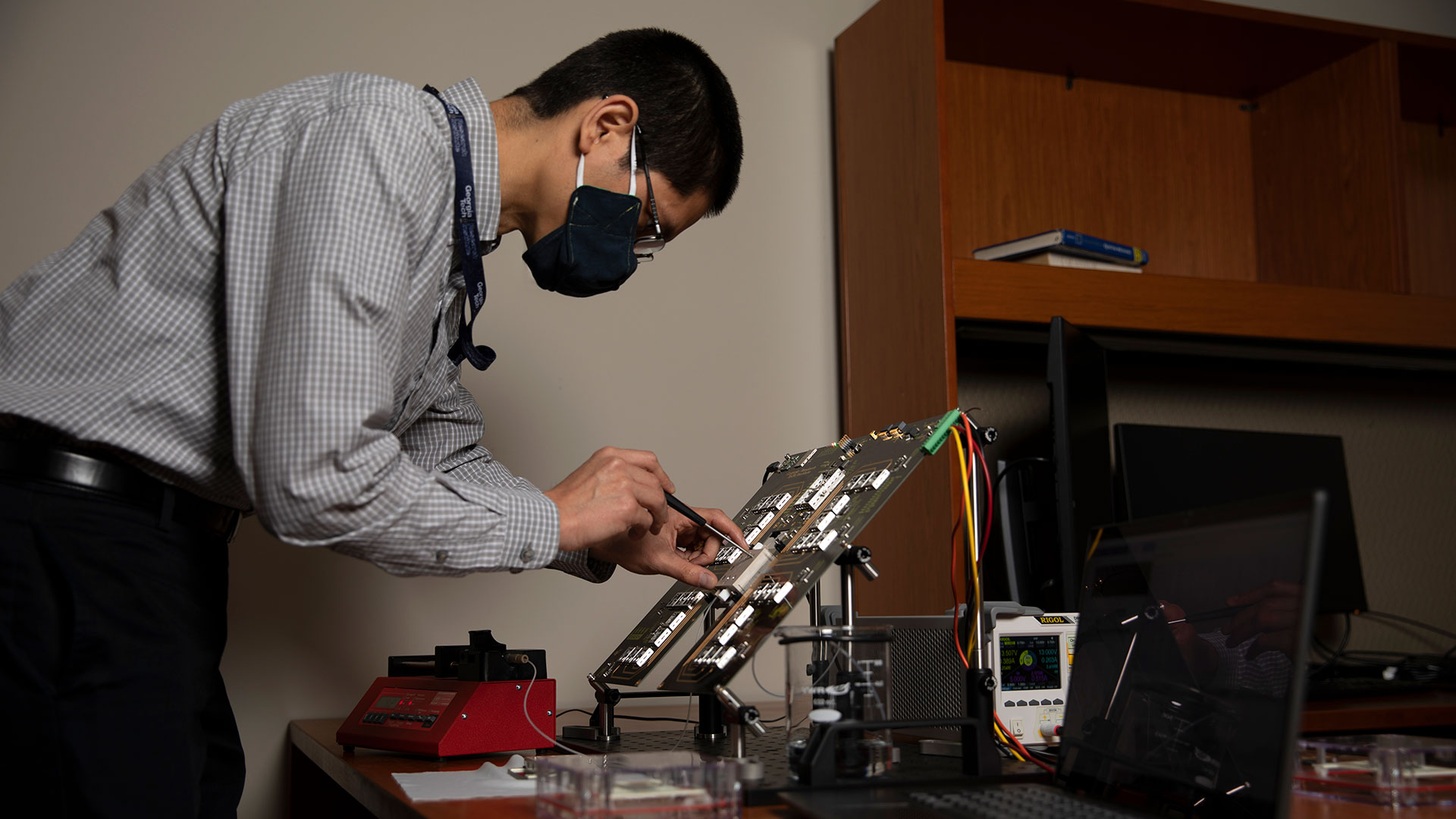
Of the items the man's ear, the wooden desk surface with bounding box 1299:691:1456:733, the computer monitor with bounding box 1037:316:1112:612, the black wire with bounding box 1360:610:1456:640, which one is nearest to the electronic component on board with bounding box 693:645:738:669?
the man's ear

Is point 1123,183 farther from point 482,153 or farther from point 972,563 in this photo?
point 482,153

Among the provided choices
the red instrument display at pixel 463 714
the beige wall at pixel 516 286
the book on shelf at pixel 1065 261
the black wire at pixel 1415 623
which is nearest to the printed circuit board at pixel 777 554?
the red instrument display at pixel 463 714

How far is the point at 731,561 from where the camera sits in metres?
1.35

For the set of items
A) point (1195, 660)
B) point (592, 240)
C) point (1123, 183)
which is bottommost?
point (1195, 660)

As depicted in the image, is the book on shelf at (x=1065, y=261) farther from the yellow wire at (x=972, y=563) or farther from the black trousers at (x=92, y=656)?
the black trousers at (x=92, y=656)

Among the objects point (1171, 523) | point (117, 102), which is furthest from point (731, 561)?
point (117, 102)

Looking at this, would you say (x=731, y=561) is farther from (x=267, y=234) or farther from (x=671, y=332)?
(x=671, y=332)

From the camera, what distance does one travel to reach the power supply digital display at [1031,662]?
1.28 m

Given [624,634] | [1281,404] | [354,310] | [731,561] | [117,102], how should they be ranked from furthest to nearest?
[1281,404]
[624,634]
[117,102]
[731,561]
[354,310]

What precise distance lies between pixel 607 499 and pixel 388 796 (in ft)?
1.19

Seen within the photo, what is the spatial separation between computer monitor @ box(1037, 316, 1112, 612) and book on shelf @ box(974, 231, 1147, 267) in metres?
0.27

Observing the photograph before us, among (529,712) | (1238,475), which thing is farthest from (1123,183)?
(529,712)

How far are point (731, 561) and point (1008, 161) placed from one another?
1516 mm

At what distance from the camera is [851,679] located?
1071 mm
